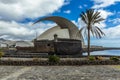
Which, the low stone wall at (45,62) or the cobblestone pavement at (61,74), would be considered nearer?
the cobblestone pavement at (61,74)

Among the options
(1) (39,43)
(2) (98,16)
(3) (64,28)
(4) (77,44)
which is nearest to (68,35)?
(3) (64,28)

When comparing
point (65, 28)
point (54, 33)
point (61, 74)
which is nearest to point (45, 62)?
point (61, 74)

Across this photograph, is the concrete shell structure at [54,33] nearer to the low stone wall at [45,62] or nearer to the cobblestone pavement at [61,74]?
the low stone wall at [45,62]

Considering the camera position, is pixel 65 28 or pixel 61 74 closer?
pixel 61 74

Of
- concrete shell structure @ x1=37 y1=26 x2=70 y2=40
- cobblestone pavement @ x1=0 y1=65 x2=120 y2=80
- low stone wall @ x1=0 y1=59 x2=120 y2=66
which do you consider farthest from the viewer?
concrete shell structure @ x1=37 y1=26 x2=70 y2=40

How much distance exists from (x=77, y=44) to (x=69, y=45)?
2551mm

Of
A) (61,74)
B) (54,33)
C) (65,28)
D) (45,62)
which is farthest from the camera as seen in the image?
(54,33)

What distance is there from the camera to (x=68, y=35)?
76.8m

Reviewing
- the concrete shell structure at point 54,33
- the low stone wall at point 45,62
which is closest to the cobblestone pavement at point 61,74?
the low stone wall at point 45,62

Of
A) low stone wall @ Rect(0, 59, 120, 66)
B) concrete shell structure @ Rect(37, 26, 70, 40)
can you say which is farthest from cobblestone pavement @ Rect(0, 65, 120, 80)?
concrete shell structure @ Rect(37, 26, 70, 40)

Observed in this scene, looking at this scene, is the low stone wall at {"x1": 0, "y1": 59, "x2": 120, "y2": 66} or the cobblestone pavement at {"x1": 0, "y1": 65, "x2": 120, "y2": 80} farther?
the low stone wall at {"x1": 0, "y1": 59, "x2": 120, "y2": 66}

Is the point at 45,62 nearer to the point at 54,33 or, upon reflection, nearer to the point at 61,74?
the point at 61,74

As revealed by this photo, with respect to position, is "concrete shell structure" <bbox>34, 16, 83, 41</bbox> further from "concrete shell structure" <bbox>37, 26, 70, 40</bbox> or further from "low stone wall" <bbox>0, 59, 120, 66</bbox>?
"low stone wall" <bbox>0, 59, 120, 66</bbox>

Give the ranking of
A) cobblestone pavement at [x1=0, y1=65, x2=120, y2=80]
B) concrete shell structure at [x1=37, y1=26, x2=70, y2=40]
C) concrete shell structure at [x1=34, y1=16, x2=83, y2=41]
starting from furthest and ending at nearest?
concrete shell structure at [x1=37, y1=26, x2=70, y2=40] < concrete shell structure at [x1=34, y1=16, x2=83, y2=41] < cobblestone pavement at [x1=0, y1=65, x2=120, y2=80]
